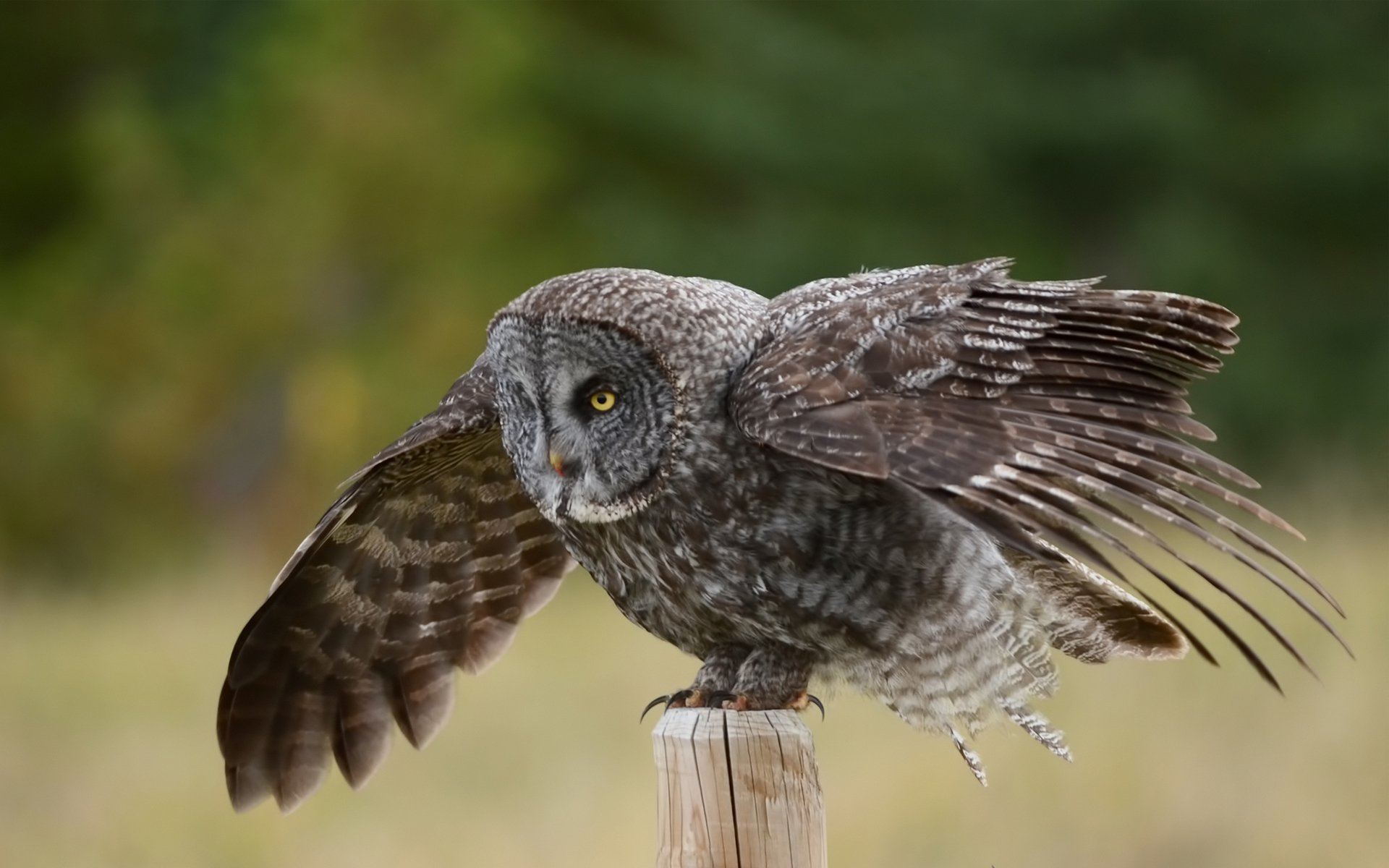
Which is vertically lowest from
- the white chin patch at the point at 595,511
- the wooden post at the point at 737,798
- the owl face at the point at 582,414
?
the wooden post at the point at 737,798

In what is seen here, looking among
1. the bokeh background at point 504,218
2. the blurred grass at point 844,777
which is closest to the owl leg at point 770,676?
the blurred grass at point 844,777

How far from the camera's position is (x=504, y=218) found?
44.2 ft

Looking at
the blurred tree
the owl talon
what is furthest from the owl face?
the blurred tree

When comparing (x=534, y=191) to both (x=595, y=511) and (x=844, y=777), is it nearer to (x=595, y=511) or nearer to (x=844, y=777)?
(x=844, y=777)

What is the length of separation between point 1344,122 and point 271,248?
9087 millimetres

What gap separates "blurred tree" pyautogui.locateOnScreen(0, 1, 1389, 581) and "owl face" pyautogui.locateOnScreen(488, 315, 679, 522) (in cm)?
867

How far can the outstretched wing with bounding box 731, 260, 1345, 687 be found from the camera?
2.68 metres

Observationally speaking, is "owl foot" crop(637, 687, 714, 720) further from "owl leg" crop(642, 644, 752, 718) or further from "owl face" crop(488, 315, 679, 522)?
"owl face" crop(488, 315, 679, 522)

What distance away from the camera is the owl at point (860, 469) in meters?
2.78

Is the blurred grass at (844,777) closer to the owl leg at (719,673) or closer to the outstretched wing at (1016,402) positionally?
the owl leg at (719,673)

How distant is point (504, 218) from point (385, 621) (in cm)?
992

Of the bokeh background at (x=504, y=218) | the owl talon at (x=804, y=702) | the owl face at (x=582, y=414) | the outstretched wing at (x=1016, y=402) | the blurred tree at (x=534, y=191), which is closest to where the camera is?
the outstretched wing at (x=1016, y=402)

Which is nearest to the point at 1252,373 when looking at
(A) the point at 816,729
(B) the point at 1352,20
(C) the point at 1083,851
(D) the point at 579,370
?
(B) the point at 1352,20

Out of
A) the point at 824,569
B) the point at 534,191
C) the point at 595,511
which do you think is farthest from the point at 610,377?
the point at 534,191
